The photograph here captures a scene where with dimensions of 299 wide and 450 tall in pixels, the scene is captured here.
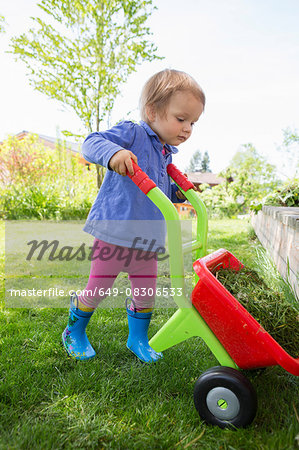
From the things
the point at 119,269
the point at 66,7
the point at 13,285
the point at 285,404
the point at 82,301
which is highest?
the point at 66,7

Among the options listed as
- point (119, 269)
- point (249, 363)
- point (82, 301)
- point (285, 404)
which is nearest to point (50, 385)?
point (82, 301)

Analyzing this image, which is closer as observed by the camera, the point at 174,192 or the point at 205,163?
the point at 174,192

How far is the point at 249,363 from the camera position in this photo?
3.96 feet

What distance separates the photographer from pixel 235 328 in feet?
3.87

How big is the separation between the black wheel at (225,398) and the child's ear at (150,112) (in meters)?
1.14

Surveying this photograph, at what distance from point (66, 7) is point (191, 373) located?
22.7ft

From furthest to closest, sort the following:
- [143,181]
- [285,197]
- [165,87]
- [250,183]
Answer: [250,183] < [285,197] < [165,87] < [143,181]

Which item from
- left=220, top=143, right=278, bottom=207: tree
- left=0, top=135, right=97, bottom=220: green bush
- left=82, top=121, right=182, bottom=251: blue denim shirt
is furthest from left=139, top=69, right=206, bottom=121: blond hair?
left=220, top=143, right=278, bottom=207: tree

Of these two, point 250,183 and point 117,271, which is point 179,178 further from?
point 250,183

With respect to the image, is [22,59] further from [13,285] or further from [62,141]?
[13,285]

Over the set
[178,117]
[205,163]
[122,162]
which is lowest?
[205,163]

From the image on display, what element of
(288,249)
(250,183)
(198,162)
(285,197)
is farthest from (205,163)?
(288,249)

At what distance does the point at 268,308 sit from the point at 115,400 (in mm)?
711

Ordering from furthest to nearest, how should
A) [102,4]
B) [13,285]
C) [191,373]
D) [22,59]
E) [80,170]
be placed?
[80,170], [22,59], [102,4], [13,285], [191,373]
